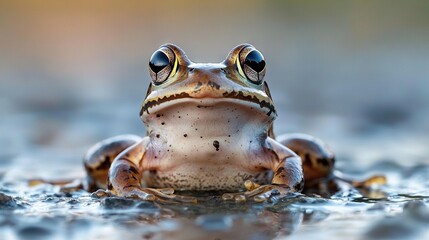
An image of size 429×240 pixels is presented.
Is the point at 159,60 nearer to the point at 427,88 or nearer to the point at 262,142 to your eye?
the point at 262,142

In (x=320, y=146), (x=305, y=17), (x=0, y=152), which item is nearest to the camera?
(x=320, y=146)

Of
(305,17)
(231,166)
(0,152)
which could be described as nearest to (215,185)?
(231,166)

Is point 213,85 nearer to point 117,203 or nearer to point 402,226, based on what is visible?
point 117,203

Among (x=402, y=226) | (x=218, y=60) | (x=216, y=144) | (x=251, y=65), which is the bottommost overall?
(x=402, y=226)

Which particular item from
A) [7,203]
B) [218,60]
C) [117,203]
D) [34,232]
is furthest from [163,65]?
[218,60]

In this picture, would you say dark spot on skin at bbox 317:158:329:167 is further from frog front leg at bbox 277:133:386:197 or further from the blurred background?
the blurred background

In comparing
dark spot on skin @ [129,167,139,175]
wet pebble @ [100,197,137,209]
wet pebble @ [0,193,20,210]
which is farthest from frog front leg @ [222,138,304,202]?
wet pebble @ [0,193,20,210]
